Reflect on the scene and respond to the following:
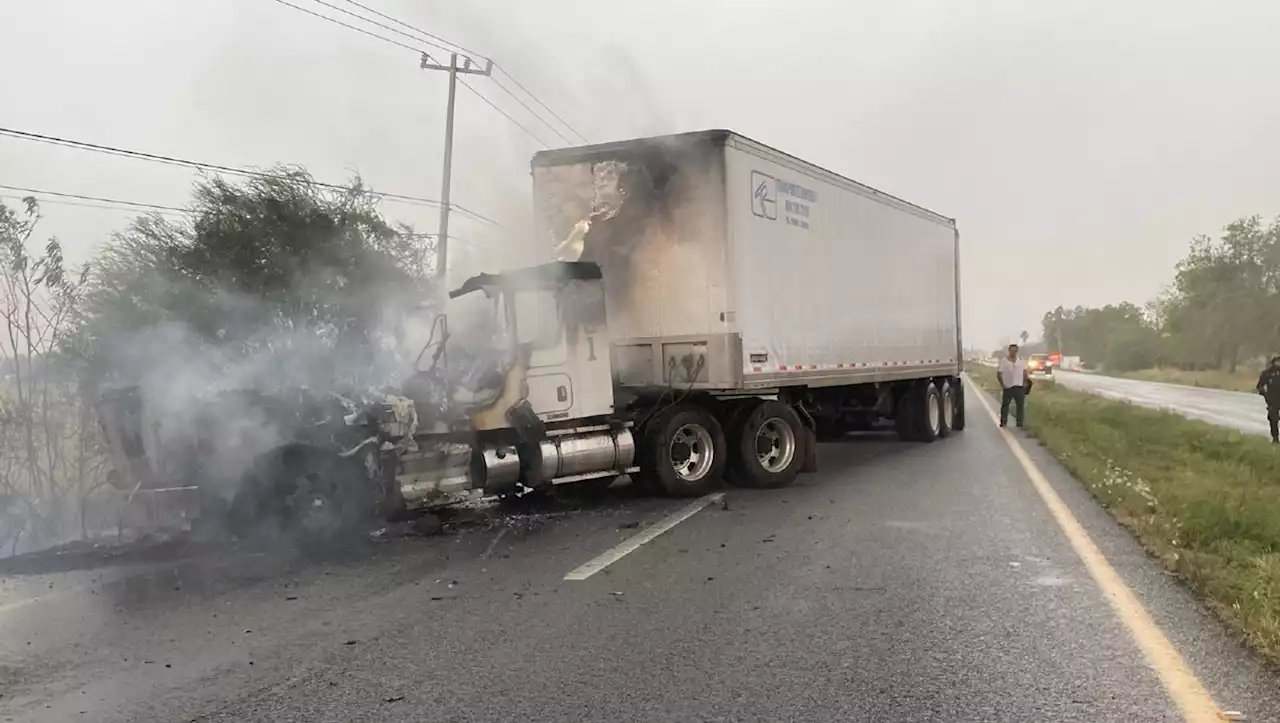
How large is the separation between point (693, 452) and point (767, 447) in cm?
120

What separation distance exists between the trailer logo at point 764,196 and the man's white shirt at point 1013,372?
9924mm

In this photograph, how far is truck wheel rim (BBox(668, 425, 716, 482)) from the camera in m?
10.6

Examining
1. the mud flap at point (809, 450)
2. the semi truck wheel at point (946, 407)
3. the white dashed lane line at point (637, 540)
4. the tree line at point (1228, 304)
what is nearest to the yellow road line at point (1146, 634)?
the white dashed lane line at point (637, 540)

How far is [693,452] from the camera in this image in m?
10.7

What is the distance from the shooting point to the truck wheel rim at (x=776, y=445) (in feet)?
37.4

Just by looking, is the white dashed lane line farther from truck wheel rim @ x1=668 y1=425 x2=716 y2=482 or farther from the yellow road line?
the yellow road line

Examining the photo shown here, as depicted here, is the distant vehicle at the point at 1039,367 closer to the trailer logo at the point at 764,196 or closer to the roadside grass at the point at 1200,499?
the roadside grass at the point at 1200,499

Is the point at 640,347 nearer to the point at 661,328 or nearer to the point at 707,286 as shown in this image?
the point at 661,328

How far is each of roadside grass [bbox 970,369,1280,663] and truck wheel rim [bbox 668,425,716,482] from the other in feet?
13.0

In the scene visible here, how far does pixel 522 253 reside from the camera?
1181 centimetres

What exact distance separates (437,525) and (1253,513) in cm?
680

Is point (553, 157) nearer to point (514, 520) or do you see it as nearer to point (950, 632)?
point (514, 520)

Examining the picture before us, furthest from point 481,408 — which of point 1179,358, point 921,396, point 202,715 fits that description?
point 1179,358

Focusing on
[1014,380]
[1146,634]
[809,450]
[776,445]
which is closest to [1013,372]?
[1014,380]
